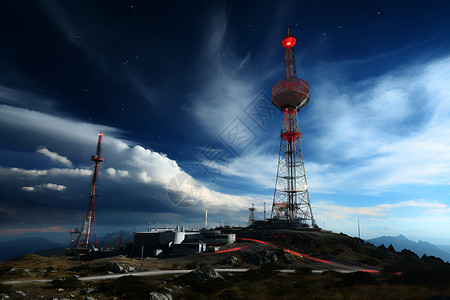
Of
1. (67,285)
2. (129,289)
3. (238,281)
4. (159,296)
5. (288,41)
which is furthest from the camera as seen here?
(288,41)

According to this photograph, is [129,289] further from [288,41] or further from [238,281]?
[288,41]

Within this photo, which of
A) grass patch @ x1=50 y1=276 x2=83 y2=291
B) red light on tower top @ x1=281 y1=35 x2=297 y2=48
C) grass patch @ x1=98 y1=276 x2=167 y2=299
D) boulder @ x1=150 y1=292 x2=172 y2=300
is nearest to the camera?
boulder @ x1=150 y1=292 x2=172 y2=300

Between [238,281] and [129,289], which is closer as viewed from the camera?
[129,289]

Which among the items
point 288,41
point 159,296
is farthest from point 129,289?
point 288,41

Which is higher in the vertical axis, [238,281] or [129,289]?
[129,289]

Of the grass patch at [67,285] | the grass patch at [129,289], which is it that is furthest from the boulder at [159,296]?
the grass patch at [67,285]

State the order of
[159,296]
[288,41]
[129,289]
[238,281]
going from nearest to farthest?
[159,296] → [129,289] → [238,281] → [288,41]

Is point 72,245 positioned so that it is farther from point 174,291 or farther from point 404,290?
point 404,290

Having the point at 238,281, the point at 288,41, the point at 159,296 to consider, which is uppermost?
the point at 288,41

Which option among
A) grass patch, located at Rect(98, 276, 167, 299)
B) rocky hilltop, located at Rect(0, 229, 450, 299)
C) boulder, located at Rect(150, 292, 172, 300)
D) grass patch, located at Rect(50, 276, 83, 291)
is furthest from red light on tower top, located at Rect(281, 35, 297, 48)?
grass patch, located at Rect(50, 276, 83, 291)

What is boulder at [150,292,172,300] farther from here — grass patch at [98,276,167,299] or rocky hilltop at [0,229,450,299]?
grass patch at [98,276,167,299]

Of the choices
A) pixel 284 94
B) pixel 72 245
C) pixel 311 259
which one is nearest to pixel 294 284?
pixel 311 259

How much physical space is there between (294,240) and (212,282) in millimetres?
42473

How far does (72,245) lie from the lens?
91.4 meters
